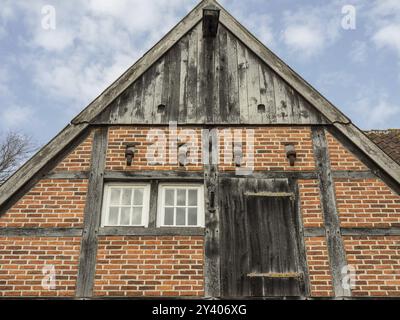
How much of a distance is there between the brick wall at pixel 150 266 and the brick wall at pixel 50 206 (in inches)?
25.7

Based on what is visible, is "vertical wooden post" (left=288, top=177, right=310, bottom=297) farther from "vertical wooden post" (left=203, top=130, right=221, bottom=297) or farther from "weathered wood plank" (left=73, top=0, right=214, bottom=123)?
"weathered wood plank" (left=73, top=0, right=214, bottom=123)

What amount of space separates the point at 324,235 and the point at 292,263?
0.63 meters

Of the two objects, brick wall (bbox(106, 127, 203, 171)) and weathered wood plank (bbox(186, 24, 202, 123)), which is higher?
weathered wood plank (bbox(186, 24, 202, 123))

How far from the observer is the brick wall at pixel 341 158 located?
6.89m

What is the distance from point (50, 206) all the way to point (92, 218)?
653 millimetres

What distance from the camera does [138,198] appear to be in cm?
677

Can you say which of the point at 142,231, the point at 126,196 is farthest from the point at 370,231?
the point at 126,196

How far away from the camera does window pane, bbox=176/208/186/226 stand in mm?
6523

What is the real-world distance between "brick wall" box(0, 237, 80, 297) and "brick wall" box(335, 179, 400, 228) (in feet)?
12.7

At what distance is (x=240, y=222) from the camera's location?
6469 mm

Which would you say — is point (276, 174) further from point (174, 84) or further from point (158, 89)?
point (158, 89)

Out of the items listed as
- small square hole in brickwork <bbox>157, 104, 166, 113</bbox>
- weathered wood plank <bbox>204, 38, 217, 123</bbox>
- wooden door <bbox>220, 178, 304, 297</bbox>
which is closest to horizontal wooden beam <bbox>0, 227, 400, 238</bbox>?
wooden door <bbox>220, 178, 304, 297</bbox>

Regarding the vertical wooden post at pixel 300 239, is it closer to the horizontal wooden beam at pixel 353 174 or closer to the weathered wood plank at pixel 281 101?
the horizontal wooden beam at pixel 353 174
